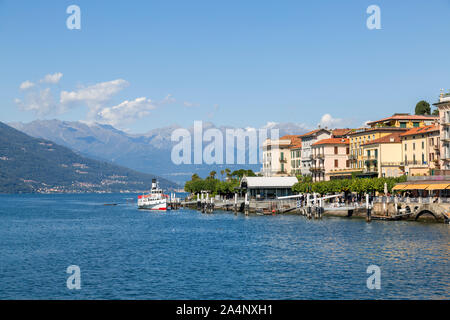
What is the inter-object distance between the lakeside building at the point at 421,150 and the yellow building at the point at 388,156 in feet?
4.59

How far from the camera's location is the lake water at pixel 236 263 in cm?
3697

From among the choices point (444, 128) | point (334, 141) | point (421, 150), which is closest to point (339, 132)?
point (334, 141)

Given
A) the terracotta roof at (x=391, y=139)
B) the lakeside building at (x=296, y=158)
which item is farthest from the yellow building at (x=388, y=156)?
the lakeside building at (x=296, y=158)

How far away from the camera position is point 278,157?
168 meters

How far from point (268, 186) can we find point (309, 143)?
19633mm

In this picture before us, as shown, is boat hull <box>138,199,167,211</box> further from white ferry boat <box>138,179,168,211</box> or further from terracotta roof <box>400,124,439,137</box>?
terracotta roof <box>400,124,439,137</box>

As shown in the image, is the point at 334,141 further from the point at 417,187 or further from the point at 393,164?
the point at 417,187

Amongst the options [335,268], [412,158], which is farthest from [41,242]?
[412,158]

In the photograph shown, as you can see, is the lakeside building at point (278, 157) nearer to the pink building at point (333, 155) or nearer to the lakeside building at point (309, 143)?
the lakeside building at point (309, 143)

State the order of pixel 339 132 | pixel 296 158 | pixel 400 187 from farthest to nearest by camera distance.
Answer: pixel 296 158
pixel 339 132
pixel 400 187

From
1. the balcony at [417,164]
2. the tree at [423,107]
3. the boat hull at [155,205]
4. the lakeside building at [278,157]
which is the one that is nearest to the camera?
the balcony at [417,164]

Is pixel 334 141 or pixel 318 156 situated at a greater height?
pixel 334 141

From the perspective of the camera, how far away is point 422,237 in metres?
62.7
